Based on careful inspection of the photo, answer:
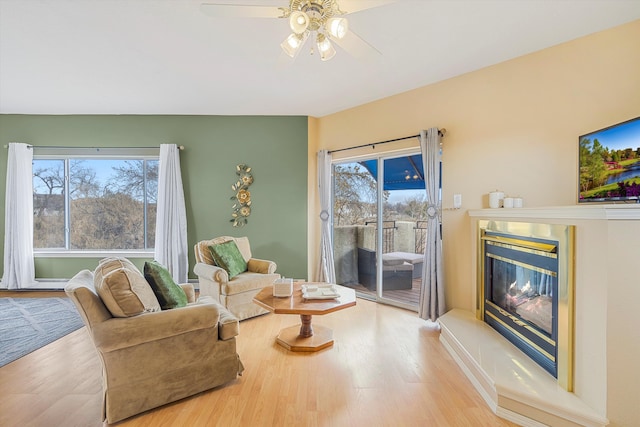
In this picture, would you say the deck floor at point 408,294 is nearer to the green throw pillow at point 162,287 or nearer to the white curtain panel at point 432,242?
the white curtain panel at point 432,242

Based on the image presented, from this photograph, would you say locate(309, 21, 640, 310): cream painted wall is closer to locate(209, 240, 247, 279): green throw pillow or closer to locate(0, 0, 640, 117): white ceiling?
locate(0, 0, 640, 117): white ceiling

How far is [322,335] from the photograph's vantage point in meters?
2.79

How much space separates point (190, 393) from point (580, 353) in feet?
8.13

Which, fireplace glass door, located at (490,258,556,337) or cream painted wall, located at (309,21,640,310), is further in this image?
cream painted wall, located at (309,21,640,310)

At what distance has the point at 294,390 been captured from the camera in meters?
2.00

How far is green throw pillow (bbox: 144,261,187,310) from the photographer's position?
79.0 inches

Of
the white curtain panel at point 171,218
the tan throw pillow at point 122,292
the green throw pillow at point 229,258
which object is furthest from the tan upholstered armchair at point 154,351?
the white curtain panel at point 171,218

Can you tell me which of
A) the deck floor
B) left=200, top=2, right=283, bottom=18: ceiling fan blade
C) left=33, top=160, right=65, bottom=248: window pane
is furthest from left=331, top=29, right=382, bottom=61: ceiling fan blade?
left=33, top=160, right=65, bottom=248: window pane

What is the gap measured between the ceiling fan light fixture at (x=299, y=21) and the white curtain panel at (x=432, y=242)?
6.88 ft

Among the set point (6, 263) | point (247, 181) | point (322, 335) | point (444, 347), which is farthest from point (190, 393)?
point (6, 263)

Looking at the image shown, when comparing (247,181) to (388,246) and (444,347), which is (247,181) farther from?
(444,347)

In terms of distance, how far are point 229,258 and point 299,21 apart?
2712 millimetres

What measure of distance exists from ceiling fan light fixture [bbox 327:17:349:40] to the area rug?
3.66 meters

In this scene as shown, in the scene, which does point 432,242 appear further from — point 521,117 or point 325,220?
point 325,220
